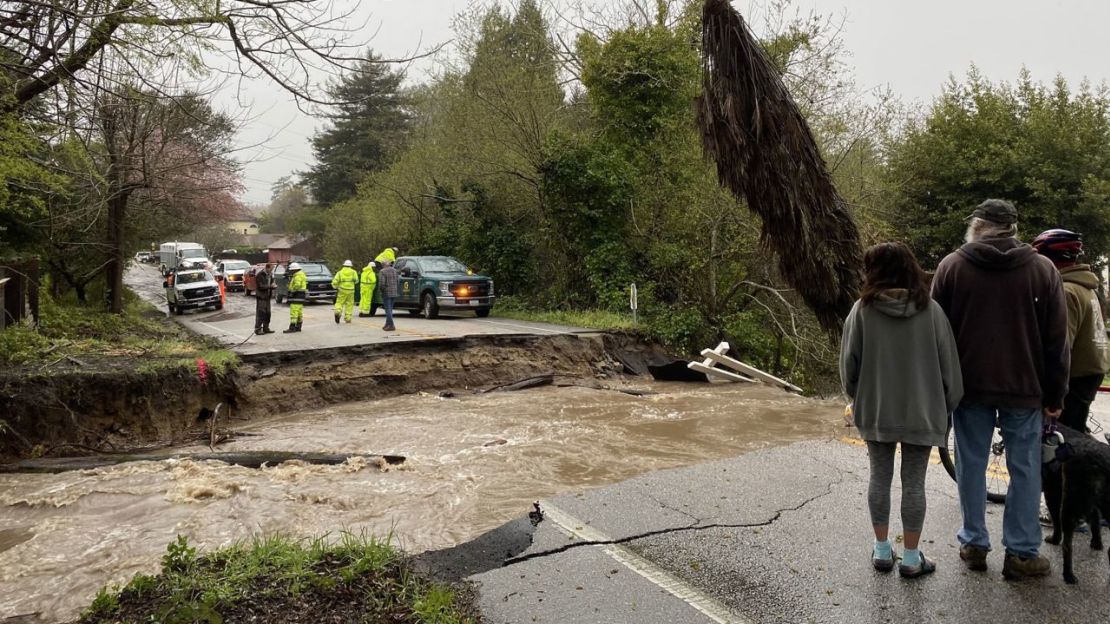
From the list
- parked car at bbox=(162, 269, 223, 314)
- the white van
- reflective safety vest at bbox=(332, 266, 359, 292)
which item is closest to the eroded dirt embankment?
reflective safety vest at bbox=(332, 266, 359, 292)

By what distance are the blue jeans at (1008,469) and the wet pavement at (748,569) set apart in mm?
219

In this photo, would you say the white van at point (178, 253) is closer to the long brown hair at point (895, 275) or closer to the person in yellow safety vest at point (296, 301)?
the person in yellow safety vest at point (296, 301)

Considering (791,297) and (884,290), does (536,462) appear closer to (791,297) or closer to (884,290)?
(884,290)

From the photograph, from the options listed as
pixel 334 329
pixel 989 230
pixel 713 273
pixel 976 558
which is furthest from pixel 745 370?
pixel 989 230

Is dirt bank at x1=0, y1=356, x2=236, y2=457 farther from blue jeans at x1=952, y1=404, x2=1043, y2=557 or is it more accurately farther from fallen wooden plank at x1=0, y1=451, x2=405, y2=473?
blue jeans at x1=952, y1=404, x2=1043, y2=557

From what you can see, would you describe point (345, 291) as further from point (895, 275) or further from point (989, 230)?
point (989, 230)

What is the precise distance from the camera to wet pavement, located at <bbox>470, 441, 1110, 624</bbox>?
359 centimetres

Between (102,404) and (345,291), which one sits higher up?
(345,291)

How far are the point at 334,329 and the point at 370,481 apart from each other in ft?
34.4

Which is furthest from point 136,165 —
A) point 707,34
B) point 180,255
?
point 180,255

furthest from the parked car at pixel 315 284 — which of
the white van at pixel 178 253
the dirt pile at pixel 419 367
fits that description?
the dirt pile at pixel 419 367

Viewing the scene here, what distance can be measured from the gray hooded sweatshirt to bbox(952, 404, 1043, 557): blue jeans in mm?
238

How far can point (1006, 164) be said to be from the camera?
65.5ft

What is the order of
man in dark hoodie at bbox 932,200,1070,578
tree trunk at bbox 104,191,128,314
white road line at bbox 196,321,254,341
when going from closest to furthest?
man in dark hoodie at bbox 932,200,1070,578, white road line at bbox 196,321,254,341, tree trunk at bbox 104,191,128,314
